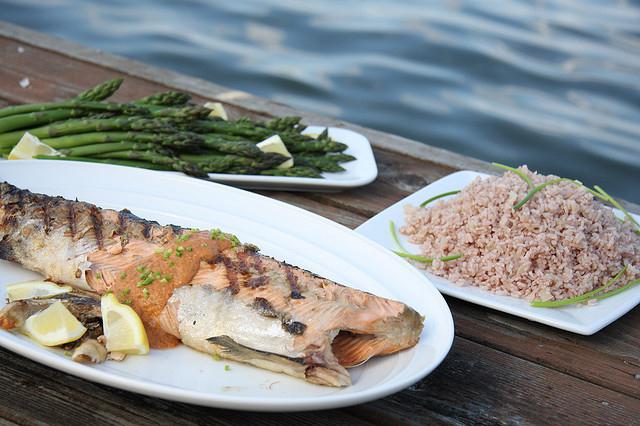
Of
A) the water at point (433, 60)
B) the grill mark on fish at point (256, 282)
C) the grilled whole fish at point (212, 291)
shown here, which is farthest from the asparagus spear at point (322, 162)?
the water at point (433, 60)

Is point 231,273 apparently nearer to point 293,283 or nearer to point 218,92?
point 293,283

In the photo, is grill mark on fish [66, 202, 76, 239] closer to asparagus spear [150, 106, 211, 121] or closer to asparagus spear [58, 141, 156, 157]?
asparagus spear [58, 141, 156, 157]

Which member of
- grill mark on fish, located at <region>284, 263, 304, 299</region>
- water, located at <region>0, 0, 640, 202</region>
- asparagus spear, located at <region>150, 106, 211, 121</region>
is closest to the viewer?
grill mark on fish, located at <region>284, 263, 304, 299</region>

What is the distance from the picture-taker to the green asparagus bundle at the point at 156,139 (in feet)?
12.1

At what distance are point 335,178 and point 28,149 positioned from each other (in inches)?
56.3

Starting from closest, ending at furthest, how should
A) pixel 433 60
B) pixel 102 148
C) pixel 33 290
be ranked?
pixel 33 290 < pixel 102 148 < pixel 433 60

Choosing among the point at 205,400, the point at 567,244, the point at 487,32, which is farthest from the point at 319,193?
the point at 487,32

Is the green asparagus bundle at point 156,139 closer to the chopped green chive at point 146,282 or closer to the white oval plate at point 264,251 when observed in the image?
the white oval plate at point 264,251

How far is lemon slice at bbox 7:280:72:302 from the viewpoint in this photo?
7.80ft

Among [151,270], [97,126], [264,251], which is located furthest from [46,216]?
[97,126]

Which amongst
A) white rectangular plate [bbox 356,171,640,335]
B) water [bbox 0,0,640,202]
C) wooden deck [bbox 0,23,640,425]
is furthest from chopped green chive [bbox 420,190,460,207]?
water [bbox 0,0,640,202]

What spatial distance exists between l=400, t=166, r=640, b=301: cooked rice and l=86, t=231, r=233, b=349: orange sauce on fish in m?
0.98

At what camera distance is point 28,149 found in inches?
140

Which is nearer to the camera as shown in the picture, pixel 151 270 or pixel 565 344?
pixel 151 270
